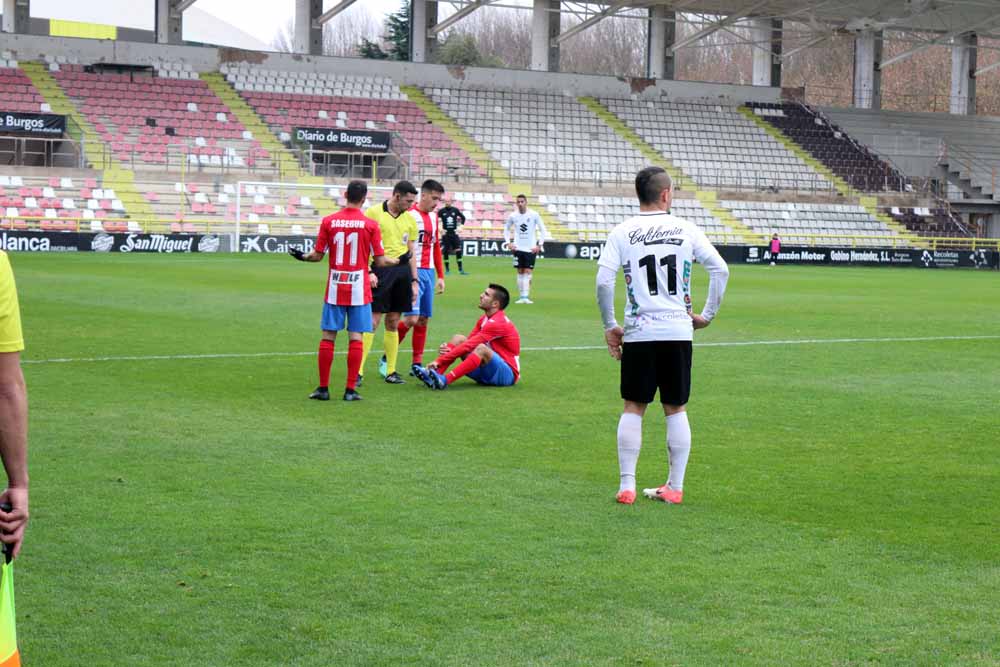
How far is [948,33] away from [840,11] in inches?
218

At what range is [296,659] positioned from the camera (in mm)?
4617

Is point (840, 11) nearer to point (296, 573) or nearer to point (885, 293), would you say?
point (885, 293)

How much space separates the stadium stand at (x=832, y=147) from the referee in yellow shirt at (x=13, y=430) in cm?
5702

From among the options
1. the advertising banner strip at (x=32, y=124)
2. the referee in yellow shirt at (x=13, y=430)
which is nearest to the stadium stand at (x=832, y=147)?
the advertising banner strip at (x=32, y=124)

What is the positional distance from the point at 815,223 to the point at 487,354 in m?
44.7

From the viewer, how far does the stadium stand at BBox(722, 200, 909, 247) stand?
53.4 meters

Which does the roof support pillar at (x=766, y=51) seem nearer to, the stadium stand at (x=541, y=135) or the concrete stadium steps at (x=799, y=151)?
the concrete stadium steps at (x=799, y=151)

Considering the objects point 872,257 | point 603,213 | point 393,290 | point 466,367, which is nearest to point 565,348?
point 393,290

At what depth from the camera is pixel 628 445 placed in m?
7.32

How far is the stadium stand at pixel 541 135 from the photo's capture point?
2109 inches

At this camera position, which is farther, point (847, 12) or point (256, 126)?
point (847, 12)

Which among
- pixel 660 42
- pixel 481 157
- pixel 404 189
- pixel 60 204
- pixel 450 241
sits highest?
pixel 660 42

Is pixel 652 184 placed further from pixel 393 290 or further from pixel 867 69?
pixel 867 69

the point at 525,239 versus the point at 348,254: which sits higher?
the point at 525,239
